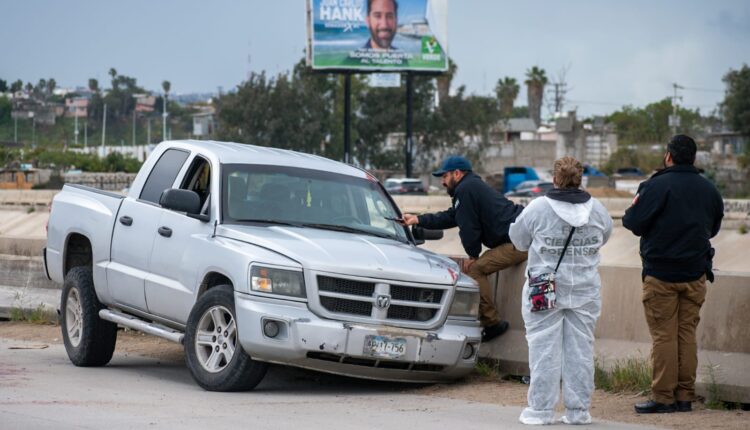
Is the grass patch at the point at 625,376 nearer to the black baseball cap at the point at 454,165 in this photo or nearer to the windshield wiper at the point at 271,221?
the black baseball cap at the point at 454,165

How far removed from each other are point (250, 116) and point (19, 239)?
7611 centimetres

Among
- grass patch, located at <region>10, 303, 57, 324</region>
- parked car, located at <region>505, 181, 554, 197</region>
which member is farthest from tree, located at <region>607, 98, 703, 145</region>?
grass patch, located at <region>10, 303, 57, 324</region>

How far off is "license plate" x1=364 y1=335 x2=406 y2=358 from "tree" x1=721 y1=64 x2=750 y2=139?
289 feet

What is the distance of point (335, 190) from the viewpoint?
11047mm

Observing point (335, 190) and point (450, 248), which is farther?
point (450, 248)

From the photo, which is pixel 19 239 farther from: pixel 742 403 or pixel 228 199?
pixel 742 403

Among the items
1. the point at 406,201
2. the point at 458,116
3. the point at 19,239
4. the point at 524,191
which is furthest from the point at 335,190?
the point at 458,116

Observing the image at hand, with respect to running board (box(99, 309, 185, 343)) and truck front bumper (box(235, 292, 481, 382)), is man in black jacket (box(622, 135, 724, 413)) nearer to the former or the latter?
truck front bumper (box(235, 292, 481, 382))

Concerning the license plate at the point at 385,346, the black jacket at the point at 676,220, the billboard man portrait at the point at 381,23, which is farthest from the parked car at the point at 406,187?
the black jacket at the point at 676,220

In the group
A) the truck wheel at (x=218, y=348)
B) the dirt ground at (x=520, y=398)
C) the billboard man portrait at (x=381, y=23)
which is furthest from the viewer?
the billboard man portrait at (x=381, y=23)

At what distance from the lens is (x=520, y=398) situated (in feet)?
32.4

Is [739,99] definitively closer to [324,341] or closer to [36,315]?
[36,315]

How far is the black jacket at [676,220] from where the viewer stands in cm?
891

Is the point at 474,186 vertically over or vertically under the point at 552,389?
over
